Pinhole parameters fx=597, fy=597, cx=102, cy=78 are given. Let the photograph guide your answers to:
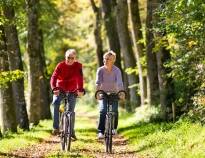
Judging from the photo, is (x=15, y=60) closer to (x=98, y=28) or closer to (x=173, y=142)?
(x=173, y=142)

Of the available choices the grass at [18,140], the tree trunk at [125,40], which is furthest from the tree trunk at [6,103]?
the tree trunk at [125,40]

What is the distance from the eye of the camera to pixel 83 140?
1758 cm

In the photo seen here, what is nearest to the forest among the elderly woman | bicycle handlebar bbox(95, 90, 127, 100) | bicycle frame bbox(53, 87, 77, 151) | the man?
bicycle frame bbox(53, 87, 77, 151)

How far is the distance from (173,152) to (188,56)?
6210 mm

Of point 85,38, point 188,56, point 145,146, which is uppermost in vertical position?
point 85,38

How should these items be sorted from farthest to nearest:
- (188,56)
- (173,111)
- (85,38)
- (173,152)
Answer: (85,38)
(173,111)
(188,56)
(173,152)

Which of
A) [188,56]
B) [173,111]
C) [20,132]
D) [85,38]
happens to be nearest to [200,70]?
[188,56]

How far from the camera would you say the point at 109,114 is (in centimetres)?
1442

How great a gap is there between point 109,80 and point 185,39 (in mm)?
4108

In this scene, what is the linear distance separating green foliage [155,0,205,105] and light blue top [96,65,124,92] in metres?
2.28

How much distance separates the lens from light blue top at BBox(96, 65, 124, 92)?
14703 mm

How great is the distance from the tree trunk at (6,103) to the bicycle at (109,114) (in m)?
4.43

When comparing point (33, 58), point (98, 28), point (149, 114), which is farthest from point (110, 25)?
point (149, 114)

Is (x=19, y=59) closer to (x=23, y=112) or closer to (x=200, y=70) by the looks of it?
(x=23, y=112)
